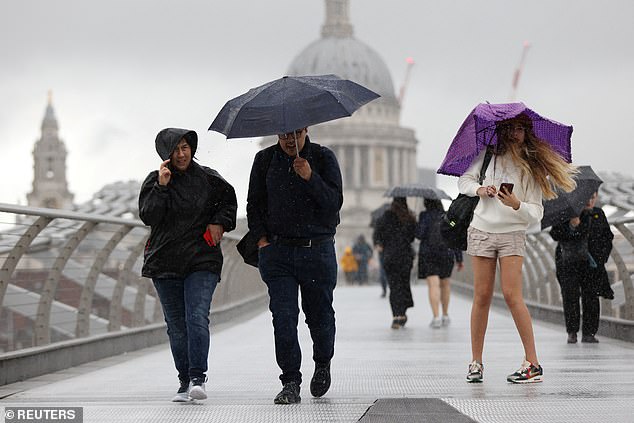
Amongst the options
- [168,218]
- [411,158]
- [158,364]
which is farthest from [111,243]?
[411,158]

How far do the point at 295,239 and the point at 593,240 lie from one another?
5.70 metres

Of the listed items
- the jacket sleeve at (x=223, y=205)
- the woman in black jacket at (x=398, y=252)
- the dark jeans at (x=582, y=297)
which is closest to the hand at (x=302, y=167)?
the jacket sleeve at (x=223, y=205)

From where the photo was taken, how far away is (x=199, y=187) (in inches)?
342

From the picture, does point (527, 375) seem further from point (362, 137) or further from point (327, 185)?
point (362, 137)

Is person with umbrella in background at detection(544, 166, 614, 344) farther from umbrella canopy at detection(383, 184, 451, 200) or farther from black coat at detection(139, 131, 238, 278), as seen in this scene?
black coat at detection(139, 131, 238, 278)

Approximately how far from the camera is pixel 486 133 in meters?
9.40

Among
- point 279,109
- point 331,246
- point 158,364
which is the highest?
point 279,109

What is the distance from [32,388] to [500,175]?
3.16 m

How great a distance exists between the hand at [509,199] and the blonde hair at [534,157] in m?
0.26

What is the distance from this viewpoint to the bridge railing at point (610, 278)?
13805mm

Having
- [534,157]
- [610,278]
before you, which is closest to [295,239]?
[534,157]

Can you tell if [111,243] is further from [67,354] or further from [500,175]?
[500,175]

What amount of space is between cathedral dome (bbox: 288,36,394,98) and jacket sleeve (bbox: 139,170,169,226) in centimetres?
12597

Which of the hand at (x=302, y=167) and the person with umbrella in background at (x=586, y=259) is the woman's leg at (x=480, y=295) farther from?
the person with umbrella in background at (x=586, y=259)
